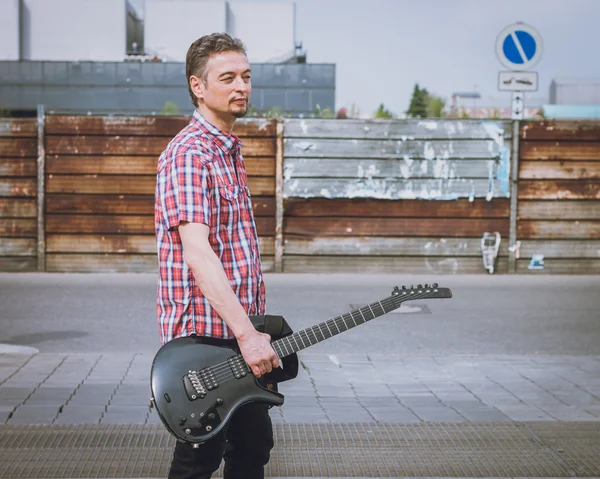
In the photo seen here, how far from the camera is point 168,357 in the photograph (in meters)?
3.08

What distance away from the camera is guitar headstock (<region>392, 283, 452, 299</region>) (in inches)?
132

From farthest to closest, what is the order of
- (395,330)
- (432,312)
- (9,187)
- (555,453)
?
(9,187)
(432,312)
(395,330)
(555,453)

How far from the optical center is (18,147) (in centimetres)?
1240

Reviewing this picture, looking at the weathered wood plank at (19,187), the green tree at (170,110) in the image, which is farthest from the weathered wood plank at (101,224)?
the green tree at (170,110)

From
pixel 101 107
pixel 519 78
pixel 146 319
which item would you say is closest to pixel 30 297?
pixel 146 319

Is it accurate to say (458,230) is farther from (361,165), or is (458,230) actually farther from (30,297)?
(30,297)

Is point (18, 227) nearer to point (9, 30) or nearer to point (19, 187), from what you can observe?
point (19, 187)

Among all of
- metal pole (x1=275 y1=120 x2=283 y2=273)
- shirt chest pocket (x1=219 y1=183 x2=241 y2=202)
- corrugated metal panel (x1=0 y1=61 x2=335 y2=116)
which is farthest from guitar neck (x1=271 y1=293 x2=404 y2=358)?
corrugated metal panel (x1=0 y1=61 x2=335 y2=116)

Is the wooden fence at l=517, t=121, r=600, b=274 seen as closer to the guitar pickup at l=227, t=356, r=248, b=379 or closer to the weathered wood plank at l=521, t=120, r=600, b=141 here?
the weathered wood plank at l=521, t=120, r=600, b=141

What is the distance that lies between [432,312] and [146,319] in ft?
9.61

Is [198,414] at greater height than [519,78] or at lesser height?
lesser

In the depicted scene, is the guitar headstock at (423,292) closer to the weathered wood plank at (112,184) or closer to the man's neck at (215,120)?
the man's neck at (215,120)

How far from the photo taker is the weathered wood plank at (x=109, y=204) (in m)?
12.5

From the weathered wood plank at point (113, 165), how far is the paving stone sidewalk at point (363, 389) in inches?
208
